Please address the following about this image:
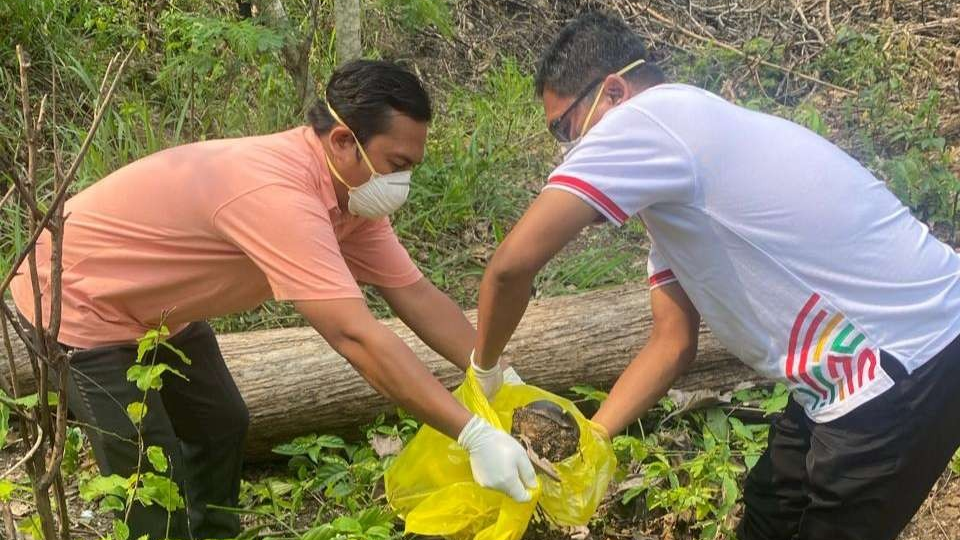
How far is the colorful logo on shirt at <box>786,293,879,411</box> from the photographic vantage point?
2008 millimetres

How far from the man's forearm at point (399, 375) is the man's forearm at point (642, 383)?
45 centimetres

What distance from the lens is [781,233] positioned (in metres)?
1.96

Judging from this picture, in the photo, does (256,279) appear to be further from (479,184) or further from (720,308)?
(479,184)

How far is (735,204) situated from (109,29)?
5052 mm

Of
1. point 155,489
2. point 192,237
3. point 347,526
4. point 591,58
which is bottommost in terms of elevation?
point 347,526

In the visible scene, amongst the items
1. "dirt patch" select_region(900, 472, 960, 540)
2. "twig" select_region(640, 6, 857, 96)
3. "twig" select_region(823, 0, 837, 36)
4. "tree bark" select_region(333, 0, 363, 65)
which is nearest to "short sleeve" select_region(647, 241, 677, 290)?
"dirt patch" select_region(900, 472, 960, 540)

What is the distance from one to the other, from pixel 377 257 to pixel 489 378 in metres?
0.50

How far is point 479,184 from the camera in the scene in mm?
5395

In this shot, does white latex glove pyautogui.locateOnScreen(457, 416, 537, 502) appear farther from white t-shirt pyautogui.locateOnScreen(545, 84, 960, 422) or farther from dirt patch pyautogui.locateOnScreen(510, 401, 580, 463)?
white t-shirt pyautogui.locateOnScreen(545, 84, 960, 422)

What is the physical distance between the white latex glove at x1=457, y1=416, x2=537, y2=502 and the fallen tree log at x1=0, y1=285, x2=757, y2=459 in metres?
1.26

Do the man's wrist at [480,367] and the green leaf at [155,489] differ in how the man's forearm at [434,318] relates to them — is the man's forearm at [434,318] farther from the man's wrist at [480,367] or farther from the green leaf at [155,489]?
the green leaf at [155,489]

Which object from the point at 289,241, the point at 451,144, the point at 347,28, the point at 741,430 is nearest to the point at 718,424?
the point at 741,430

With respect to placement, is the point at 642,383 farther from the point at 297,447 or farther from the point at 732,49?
the point at 732,49

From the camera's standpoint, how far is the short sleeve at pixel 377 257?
276 cm
